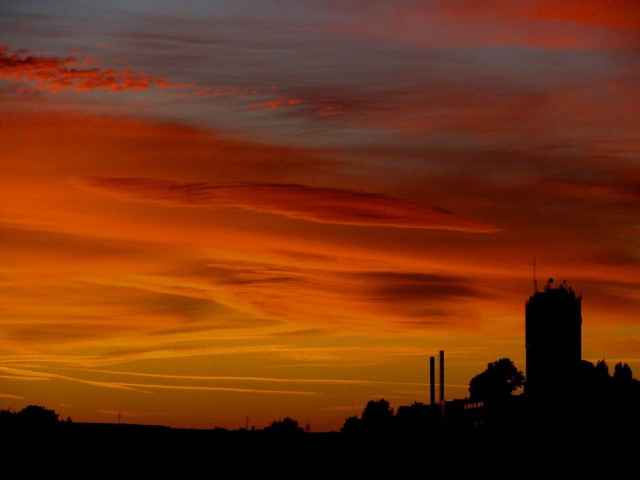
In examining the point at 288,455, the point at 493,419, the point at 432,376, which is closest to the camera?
the point at 288,455

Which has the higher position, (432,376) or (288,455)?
(432,376)

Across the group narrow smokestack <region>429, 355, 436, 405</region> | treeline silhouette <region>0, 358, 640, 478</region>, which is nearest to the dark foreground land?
treeline silhouette <region>0, 358, 640, 478</region>

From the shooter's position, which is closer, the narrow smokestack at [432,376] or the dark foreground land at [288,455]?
the dark foreground land at [288,455]

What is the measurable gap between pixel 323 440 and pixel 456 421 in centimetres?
4693

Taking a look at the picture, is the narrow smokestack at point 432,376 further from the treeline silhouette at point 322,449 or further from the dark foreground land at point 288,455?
the dark foreground land at point 288,455

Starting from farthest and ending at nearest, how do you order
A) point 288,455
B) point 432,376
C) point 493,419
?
point 493,419 → point 432,376 → point 288,455

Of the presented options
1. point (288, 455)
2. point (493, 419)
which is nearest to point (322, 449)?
point (288, 455)

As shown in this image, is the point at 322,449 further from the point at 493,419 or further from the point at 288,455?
the point at 493,419

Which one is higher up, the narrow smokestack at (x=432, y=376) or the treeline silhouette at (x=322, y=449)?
the narrow smokestack at (x=432, y=376)

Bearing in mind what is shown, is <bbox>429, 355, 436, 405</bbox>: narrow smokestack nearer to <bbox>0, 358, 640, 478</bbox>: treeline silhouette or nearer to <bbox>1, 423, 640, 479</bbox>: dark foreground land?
<bbox>0, 358, 640, 478</bbox>: treeline silhouette

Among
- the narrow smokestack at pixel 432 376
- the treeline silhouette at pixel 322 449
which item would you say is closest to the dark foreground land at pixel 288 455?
the treeline silhouette at pixel 322 449

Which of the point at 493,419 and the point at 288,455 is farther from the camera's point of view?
the point at 493,419

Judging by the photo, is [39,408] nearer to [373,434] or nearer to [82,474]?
[373,434]

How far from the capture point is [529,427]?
425ft
